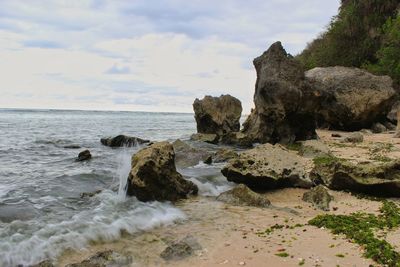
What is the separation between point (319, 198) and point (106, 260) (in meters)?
5.62

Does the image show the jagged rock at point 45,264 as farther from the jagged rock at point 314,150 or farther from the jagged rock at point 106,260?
the jagged rock at point 314,150

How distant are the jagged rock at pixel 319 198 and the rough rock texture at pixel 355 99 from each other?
1783 centimetres

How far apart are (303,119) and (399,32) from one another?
1402cm

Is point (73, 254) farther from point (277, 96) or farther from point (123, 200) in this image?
point (277, 96)

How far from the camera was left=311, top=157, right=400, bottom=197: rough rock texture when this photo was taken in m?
10.9

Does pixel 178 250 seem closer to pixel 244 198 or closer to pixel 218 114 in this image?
pixel 244 198

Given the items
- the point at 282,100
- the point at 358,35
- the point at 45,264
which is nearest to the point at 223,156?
the point at 282,100

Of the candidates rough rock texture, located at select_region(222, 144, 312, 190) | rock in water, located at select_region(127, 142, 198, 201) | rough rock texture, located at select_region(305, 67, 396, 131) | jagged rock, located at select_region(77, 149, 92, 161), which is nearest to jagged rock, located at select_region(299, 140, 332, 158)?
rough rock texture, located at select_region(222, 144, 312, 190)

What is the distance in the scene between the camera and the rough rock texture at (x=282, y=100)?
22.7m

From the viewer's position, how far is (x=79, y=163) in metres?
18.9

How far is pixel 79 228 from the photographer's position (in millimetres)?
9102

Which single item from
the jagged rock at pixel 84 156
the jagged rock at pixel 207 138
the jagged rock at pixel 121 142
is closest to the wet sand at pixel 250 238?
the jagged rock at pixel 84 156

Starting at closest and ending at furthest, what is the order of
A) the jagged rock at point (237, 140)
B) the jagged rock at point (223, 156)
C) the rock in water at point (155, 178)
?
1. the rock in water at point (155, 178)
2. the jagged rock at point (223, 156)
3. the jagged rock at point (237, 140)

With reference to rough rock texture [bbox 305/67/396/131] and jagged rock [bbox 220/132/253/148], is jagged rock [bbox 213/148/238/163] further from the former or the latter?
rough rock texture [bbox 305/67/396/131]
